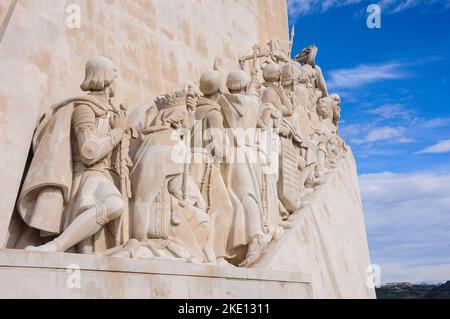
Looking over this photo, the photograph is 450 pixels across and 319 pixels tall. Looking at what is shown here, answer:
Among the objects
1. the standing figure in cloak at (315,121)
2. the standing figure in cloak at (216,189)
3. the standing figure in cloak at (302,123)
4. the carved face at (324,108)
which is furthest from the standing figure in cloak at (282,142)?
the carved face at (324,108)

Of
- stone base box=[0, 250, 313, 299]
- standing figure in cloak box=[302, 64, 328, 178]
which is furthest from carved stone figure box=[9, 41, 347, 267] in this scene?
standing figure in cloak box=[302, 64, 328, 178]

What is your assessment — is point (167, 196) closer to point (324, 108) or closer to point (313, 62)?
point (324, 108)

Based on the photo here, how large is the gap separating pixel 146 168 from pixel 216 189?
0.98m

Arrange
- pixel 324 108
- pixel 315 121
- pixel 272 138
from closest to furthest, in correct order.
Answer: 1. pixel 272 138
2. pixel 315 121
3. pixel 324 108

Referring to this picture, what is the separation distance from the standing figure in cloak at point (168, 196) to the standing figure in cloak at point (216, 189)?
29cm

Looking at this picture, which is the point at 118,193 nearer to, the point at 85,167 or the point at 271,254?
the point at 85,167

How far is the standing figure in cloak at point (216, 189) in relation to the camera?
4.91 m

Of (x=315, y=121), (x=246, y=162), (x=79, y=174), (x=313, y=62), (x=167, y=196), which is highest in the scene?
(x=313, y=62)

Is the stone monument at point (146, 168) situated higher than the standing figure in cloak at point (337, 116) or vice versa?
the standing figure in cloak at point (337, 116)

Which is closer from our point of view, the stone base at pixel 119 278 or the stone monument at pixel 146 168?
the stone base at pixel 119 278

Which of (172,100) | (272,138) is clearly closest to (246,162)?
(272,138)

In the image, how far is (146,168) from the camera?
4.14 metres

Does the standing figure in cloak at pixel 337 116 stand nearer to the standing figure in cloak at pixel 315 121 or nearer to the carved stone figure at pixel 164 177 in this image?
the standing figure in cloak at pixel 315 121
